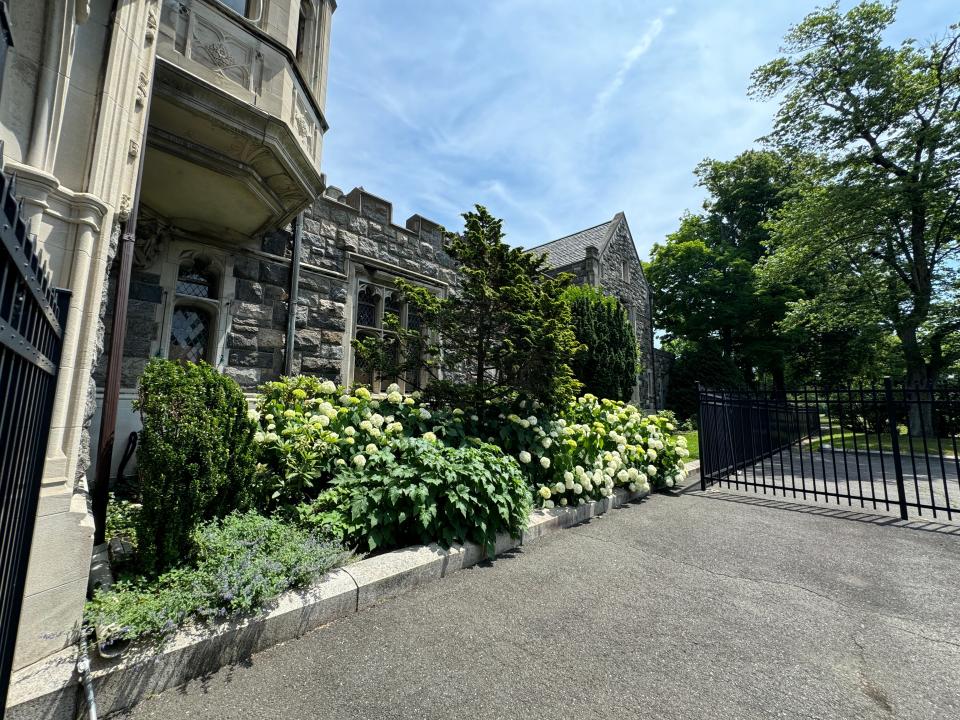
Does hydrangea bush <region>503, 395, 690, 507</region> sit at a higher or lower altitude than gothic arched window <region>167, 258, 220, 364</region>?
lower

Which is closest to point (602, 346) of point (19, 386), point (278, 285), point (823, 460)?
point (823, 460)

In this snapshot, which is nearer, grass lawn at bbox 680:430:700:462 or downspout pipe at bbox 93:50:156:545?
downspout pipe at bbox 93:50:156:545

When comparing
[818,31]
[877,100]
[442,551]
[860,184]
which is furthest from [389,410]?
[818,31]

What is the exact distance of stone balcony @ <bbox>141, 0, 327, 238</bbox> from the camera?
4164mm

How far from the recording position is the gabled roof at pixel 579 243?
1656cm

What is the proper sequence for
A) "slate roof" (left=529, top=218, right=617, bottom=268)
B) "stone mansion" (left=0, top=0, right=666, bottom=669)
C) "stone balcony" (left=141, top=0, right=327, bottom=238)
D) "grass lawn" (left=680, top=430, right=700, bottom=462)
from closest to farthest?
"stone mansion" (left=0, top=0, right=666, bottom=669) < "stone balcony" (left=141, top=0, right=327, bottom=238) < "grass lawn" (left=680, top=430, right=700, bottom=462) < "slate roof" (left=529, top=218, right=617, bottom=268)

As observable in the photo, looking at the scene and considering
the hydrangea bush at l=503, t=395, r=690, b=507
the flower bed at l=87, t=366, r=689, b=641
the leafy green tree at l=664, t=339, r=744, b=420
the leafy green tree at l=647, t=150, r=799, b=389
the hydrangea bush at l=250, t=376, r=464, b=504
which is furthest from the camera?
the leafy green tree at l=647, t=150, r=799, b=389

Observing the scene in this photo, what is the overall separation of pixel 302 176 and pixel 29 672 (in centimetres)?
518

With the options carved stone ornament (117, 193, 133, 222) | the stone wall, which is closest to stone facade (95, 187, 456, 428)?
carved stone ornament (117, 193, 133, 222)

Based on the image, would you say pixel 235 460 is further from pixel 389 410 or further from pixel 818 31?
pixel 818 31

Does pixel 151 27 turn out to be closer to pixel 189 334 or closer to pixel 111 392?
pixel 111 392

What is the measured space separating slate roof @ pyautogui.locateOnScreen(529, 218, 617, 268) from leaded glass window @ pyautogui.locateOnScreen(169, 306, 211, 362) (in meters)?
12.4

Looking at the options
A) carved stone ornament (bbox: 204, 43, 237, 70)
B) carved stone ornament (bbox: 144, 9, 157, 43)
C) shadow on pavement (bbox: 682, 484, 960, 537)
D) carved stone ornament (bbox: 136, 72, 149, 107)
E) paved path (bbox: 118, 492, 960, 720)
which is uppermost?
carved stone ornament (bbox: 204, 43, 237, 70)

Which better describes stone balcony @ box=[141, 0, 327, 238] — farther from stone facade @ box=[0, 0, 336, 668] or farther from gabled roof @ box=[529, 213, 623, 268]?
gabled roof @ box=[529, 213, 623, 268]
